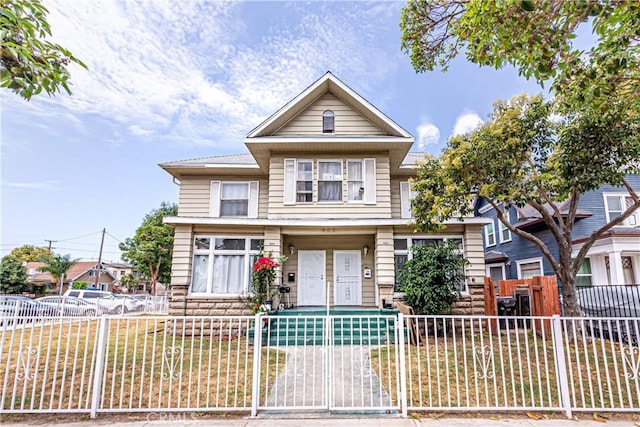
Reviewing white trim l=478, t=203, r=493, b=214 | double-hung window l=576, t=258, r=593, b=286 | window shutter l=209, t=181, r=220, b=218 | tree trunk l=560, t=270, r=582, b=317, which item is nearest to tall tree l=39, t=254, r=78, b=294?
window shutter l=209, t=181, r=220, b=218

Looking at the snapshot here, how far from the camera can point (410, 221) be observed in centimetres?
1007

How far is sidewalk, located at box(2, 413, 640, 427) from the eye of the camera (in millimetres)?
4117

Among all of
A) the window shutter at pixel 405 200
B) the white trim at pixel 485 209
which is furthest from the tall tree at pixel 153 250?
the white trim at pixel 485 209

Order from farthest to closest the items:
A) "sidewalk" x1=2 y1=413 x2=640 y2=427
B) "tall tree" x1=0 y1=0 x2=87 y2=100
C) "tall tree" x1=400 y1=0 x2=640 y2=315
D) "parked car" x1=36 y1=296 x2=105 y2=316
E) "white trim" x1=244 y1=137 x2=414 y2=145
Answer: "parked car" x1=36 y1=296 x2=105 y2=316 < "white trim" x1=244 y1=137 x2=414 y2=145 < "tall tree" x1=400 y1=0 x2=640 y2=315 < "sidewalk" x1=2 y1=413 x2=640 y2=427 < "tall tree" x1=0 y1=0 x2=87 y2=100

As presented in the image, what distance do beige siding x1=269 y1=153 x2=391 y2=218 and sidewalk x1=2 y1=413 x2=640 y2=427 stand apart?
712 centimetres

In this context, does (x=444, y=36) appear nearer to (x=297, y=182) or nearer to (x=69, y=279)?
(x=297, y=182)

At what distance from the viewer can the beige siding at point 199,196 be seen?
12023mm

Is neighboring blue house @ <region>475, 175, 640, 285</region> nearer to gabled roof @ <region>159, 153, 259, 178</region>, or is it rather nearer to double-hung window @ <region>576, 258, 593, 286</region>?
double-hung window @ <region>576, 258, 593, 286</region>

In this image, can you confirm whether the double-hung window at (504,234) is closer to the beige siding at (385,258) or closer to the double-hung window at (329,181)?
the beige siding at (385,258)

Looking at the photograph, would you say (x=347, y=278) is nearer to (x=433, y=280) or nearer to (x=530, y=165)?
(x=433, y=280)

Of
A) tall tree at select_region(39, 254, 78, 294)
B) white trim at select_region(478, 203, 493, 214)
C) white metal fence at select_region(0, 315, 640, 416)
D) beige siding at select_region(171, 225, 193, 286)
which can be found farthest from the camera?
tall tree at select_region(39, 254, 78, 294)

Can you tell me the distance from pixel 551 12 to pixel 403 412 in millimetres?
5471

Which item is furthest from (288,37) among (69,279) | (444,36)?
(69,279)

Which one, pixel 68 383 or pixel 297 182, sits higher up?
pixel 297 182
